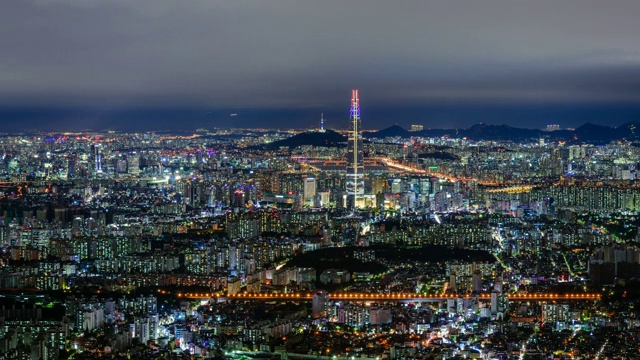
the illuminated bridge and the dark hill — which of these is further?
the dark hill

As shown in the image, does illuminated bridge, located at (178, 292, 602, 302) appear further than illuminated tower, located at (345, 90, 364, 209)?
No

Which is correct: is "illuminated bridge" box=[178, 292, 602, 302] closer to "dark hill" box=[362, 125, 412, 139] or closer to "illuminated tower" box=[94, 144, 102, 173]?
"illuminated tower" box=[94, 144, 102, 173]

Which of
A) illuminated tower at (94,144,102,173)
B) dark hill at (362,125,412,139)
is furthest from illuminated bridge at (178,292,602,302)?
dark hill at (362,125,412,139)

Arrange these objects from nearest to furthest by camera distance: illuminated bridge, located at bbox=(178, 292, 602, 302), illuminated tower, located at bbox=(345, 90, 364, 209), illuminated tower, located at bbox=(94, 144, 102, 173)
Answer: illuminated bridge, located at bbox=(178, 292, 602, 302)
illuminated tower, located at bbox=(345, 90, 364, 209)
illuminated tower, located at bbox=(94, 144, 102, 173)

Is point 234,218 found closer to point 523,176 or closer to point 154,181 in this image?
point 154,181

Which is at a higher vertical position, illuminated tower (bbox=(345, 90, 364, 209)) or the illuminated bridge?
illuminated tower (bbox=(345, 90, 364, 209))

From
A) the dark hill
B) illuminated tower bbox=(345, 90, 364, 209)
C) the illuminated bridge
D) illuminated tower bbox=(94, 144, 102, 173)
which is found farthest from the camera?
the dark hill

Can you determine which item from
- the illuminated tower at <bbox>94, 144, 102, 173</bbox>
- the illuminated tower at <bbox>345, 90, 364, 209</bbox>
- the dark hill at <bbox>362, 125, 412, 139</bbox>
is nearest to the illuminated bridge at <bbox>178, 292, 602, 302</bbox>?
the illuminated tower at <bbox>345, 90, 364, 209</bbox>

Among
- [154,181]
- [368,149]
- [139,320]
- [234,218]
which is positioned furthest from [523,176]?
[139,320]
